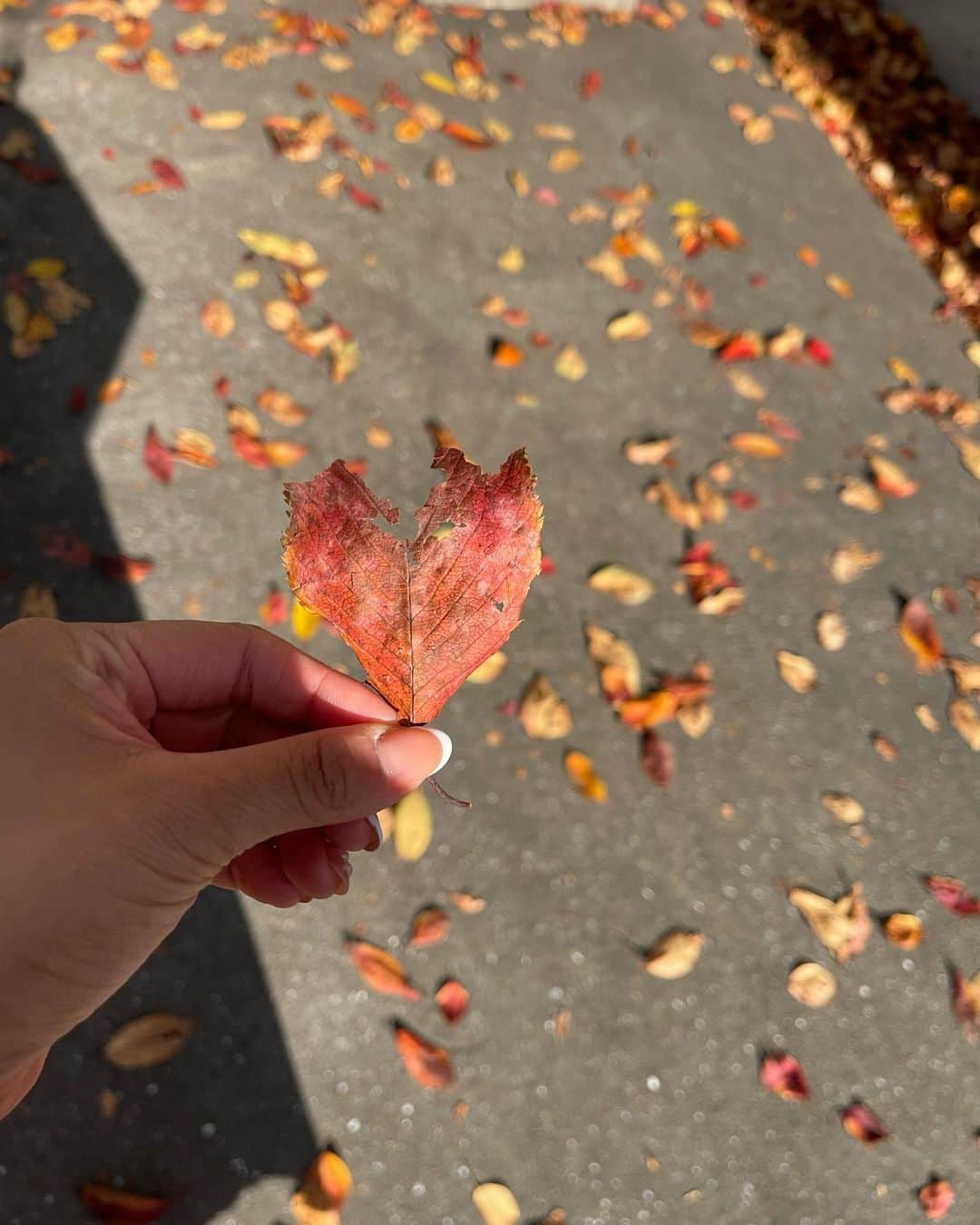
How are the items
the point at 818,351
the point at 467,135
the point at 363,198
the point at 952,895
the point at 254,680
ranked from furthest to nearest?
the point at 467,135, the point at 363,198, the point at 818,351, the point at 952,895, the point at 254,680

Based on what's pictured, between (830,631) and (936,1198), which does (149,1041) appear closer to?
(936,1198)

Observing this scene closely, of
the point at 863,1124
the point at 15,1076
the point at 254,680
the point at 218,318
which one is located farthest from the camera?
the point at 218,318

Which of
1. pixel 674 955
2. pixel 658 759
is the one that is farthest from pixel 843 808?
pixel 674 955

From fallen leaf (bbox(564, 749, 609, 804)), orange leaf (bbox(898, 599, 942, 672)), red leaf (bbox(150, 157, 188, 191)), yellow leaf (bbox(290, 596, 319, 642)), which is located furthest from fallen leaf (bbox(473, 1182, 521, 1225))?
red leaf (bbox(150, 157, 188, 191))

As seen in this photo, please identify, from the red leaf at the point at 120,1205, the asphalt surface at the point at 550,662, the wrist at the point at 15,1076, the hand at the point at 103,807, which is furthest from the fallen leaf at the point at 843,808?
the wrist at the point at 15,1076

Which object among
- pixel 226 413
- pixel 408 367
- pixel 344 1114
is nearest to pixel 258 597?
pixel 226 413

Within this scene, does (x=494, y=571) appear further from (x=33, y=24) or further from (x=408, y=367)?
(x=33, y=24)

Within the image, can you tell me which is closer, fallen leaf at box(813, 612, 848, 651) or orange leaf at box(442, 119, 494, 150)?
fallen leaf at box(813, 612, 848, 651)

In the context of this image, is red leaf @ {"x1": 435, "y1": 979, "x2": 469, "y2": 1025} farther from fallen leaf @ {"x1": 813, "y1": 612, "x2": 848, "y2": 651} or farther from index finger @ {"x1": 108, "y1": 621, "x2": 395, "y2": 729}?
fallen leaf @ {"x1": 813, "y1": 612, "x2": 848, "y2": 651}
